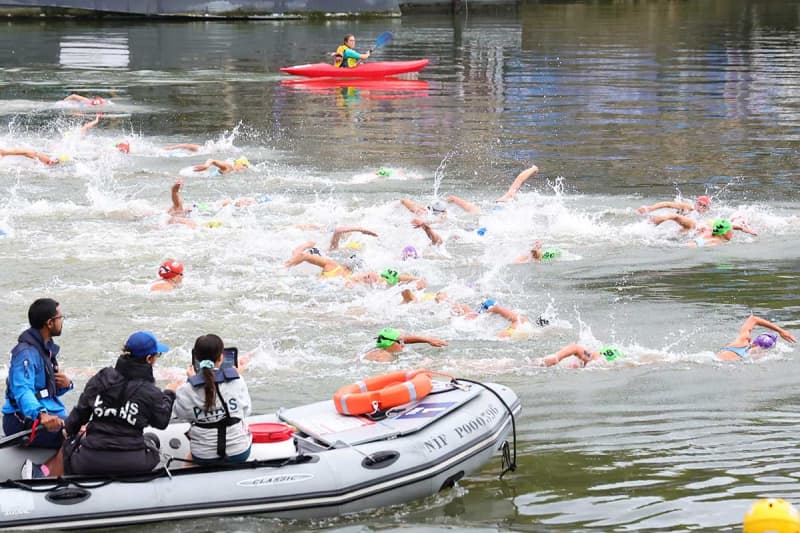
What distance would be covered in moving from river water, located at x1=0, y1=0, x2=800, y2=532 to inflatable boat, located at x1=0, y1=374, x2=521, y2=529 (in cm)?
18

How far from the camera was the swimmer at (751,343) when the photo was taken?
11969 mm

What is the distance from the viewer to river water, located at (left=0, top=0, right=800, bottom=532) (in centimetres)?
962

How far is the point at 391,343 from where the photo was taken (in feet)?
38.5

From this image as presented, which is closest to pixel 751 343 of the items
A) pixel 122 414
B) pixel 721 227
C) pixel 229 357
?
pixel 721 227

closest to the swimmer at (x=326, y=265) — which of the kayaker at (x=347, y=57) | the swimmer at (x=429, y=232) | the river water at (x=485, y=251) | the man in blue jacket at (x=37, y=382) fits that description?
the river water at (x=485, y=251)

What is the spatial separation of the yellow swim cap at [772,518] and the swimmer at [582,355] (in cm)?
417

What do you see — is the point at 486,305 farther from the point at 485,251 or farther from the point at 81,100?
the point at 81,100

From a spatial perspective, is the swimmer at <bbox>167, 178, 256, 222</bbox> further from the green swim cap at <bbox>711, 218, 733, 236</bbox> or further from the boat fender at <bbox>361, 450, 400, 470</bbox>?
the boat fender at <bbox>361, 450, 400, 470</bbox>

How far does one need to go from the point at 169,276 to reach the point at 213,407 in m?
6.06

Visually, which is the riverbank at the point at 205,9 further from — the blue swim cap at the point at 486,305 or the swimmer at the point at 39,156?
the blue swim cap at the point at 486,305

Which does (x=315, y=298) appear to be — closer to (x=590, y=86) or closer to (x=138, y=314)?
(x=138, y=314)

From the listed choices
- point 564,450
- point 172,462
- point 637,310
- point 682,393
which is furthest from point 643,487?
point 637,310

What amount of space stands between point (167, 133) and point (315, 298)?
504 inches

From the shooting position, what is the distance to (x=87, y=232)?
1684cm
